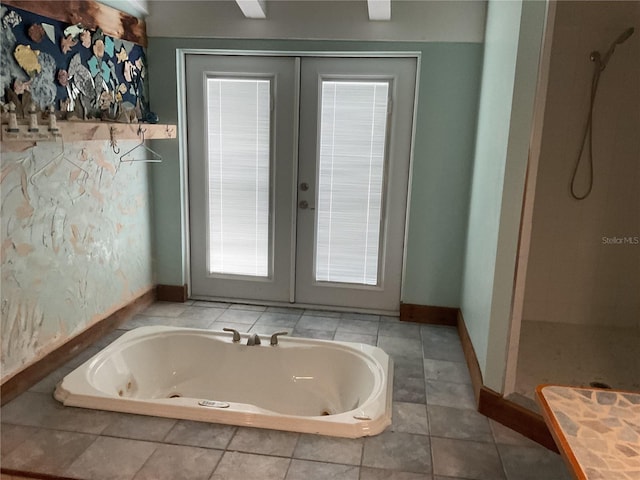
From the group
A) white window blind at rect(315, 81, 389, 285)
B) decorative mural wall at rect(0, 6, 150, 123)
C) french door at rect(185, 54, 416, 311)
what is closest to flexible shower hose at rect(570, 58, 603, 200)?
french door at rect(185, 54, 416, 311)

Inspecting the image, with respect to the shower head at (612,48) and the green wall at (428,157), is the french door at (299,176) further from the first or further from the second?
the shower head at (612,48)

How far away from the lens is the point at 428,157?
Result: 11.5ft

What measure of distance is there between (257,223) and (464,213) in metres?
1.47

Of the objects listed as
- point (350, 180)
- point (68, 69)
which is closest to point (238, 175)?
point (350, 180)

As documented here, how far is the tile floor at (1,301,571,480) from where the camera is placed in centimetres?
202

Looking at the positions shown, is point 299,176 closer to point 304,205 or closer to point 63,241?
point 304,205

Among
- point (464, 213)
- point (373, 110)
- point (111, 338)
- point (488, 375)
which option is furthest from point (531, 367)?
point (111, 338)

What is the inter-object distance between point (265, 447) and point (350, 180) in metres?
2.02

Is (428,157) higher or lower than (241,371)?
higher

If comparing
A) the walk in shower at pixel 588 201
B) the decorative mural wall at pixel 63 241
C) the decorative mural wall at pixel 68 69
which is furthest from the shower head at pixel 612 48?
the decorative mural wall at pixel 63 241

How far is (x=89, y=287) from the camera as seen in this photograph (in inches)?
120

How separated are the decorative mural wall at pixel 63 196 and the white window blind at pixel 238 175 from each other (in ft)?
1.73

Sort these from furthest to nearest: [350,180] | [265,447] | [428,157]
A: [350,180] → [428,157] → [265,447]

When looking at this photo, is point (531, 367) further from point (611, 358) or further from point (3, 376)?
point (3, 376)
